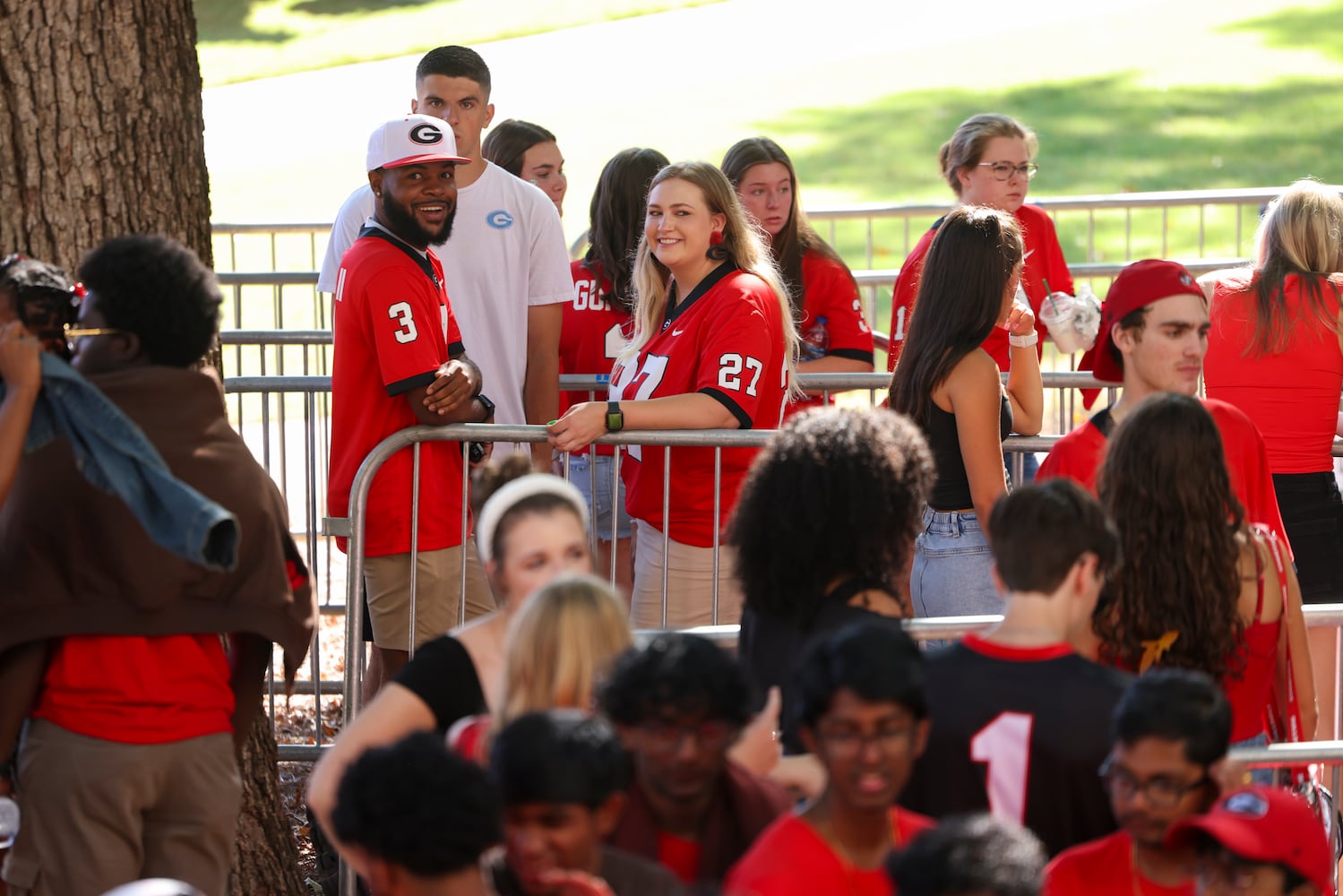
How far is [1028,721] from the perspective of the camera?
10.3 ft

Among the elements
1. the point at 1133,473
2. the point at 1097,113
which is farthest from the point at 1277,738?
the point at 1097,113

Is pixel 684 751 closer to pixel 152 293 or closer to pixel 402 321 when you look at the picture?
pixel 152 293

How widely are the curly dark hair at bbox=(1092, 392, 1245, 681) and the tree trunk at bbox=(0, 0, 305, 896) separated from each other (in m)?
2.67

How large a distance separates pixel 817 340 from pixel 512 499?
12.3 ft

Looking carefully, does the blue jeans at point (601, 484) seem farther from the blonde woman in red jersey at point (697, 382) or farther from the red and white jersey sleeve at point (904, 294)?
the red and white jersey sleeve at point (904, 294)

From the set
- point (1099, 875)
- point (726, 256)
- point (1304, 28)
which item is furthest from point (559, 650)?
point (1304, 28)

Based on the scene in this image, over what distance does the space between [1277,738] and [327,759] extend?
2.50 meters

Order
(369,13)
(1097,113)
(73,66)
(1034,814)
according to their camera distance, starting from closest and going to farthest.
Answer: (1034,814)
(73,66)
(1097,113)
(369,13)

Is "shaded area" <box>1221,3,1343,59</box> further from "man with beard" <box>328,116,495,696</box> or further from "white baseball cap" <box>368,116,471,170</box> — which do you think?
"man with beard" <box>328,116,495,696</box>

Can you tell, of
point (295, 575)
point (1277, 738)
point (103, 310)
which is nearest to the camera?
point (103, 310)

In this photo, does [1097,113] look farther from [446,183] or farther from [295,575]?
[295,575]

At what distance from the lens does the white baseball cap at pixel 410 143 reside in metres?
5.50

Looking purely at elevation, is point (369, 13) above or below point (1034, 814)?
above

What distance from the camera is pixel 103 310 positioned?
3770mm
